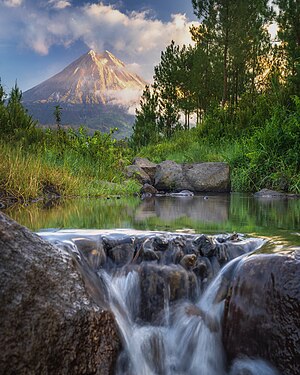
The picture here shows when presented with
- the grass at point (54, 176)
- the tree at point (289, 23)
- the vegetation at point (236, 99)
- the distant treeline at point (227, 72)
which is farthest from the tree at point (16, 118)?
the tree at point (289, 23)

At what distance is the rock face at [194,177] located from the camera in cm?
1163

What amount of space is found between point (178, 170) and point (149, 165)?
2.44m

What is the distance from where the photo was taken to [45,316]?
6.13 feet

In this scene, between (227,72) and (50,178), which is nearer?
(50,178)

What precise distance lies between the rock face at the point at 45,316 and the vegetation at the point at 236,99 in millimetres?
8720

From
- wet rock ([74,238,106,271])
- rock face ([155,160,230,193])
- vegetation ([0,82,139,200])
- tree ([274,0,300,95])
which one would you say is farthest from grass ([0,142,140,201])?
tree ([274,0,300,95])

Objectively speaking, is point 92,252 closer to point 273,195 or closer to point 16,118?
point 273,195

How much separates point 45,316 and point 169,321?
0.99 metres

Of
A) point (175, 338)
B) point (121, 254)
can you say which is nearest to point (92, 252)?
point (121, 254)

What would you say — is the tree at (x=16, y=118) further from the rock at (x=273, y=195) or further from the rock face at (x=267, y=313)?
the rock face at (x=267, y=313)

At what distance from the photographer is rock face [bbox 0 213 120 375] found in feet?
5.81

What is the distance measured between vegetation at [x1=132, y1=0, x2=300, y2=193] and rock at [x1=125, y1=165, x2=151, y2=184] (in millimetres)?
2764

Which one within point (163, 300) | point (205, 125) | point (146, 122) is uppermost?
point (146, 122)

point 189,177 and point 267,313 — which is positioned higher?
point 189,177
